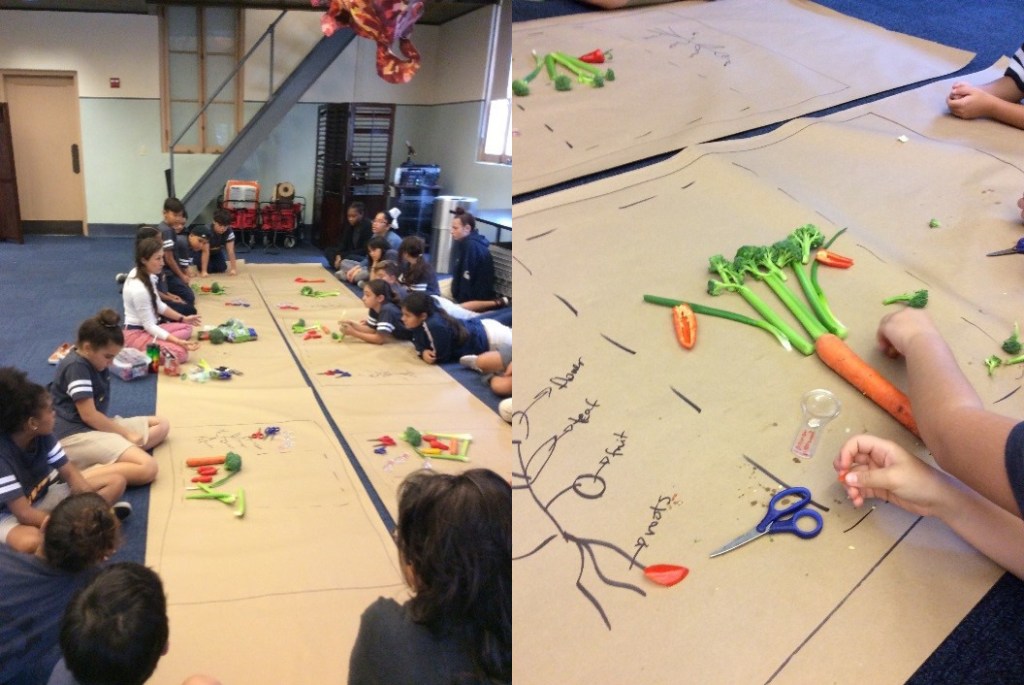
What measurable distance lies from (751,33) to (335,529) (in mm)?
906

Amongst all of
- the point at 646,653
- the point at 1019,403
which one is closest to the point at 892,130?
the point at 1019,403

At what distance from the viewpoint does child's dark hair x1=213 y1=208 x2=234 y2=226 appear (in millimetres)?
455

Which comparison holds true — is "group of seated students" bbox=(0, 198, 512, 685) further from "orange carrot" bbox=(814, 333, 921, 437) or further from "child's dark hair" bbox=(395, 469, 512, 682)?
"orange carrot" bbox=(814, 333, 921, 437)

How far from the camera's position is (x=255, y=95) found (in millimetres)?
473

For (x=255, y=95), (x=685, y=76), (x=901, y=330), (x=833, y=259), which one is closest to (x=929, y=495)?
(x=901, y=330)

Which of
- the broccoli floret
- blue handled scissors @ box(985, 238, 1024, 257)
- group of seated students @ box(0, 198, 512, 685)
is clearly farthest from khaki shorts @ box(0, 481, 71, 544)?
blue handled scissors @ box(985, 238, 1024, 257)

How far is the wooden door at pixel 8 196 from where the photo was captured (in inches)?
14.1

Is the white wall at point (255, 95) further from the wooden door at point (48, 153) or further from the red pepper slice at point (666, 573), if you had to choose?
the red pepper slice at point (666, 573)

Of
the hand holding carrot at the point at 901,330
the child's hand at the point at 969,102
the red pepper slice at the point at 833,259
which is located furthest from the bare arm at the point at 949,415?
the child's hand at the point at 969,102

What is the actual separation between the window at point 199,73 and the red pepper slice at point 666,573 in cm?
37

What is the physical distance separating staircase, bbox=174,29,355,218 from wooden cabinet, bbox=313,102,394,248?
0.04m

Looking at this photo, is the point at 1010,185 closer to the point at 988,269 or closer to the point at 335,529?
the point at 988,269

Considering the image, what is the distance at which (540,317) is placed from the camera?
47 centimetres

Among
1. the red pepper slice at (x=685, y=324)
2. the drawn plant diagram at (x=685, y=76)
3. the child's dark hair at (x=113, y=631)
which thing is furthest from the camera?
the drawn plant diagram at (x=685, y=76)
